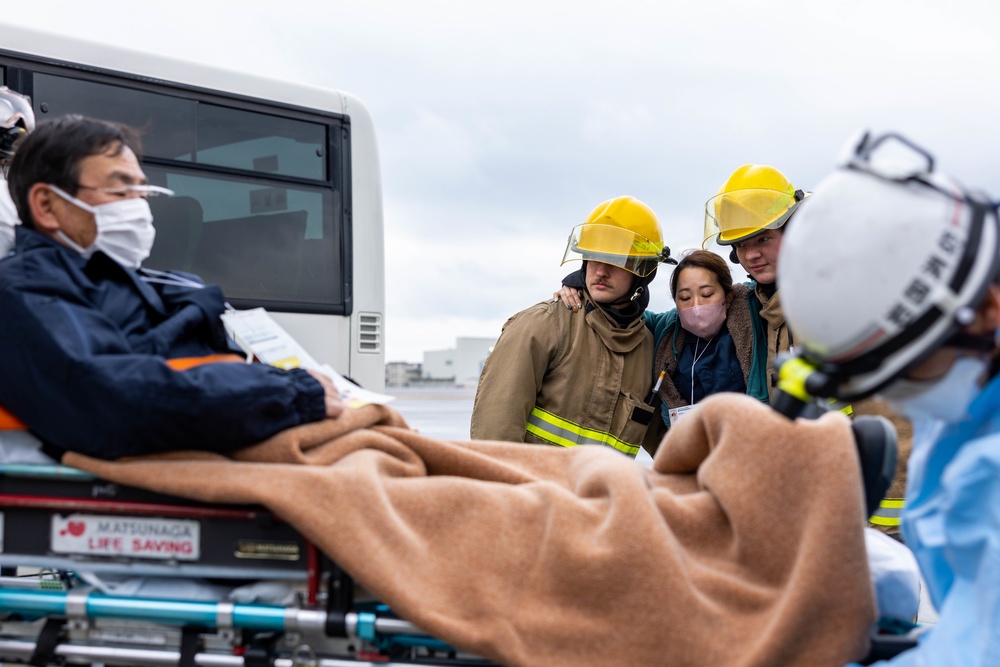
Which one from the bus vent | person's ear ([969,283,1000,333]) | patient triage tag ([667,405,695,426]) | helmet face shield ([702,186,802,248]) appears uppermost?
helmet face shield ([702,186,802,248])

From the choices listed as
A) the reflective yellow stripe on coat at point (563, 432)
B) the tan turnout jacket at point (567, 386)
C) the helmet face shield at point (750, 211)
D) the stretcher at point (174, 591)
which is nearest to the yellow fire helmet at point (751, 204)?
the helmet face shield at point (750, 211)

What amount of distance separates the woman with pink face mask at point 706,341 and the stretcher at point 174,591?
197 centimetres

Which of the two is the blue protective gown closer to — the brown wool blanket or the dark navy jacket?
the brown wool blanket

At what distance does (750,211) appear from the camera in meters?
3.88

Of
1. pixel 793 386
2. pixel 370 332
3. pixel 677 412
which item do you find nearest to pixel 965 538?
pixel 793 386

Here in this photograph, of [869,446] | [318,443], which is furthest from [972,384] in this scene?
[318,443]

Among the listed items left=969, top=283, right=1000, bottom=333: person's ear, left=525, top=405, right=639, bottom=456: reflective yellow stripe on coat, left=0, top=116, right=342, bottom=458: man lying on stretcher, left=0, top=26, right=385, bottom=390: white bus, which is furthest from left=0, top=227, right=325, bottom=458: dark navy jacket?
left=0, top=26, right=385, bottom=390: white bus

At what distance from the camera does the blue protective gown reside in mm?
1536

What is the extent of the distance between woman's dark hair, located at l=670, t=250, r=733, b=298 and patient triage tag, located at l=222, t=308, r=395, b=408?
1.77m

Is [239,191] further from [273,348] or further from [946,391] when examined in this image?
[946,391]

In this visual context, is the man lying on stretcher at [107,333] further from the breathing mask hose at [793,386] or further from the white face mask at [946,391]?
the white face mask at [946,391]

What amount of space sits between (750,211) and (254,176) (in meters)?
2.93

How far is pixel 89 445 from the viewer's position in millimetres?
2199

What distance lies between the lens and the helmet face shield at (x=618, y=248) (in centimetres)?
407
